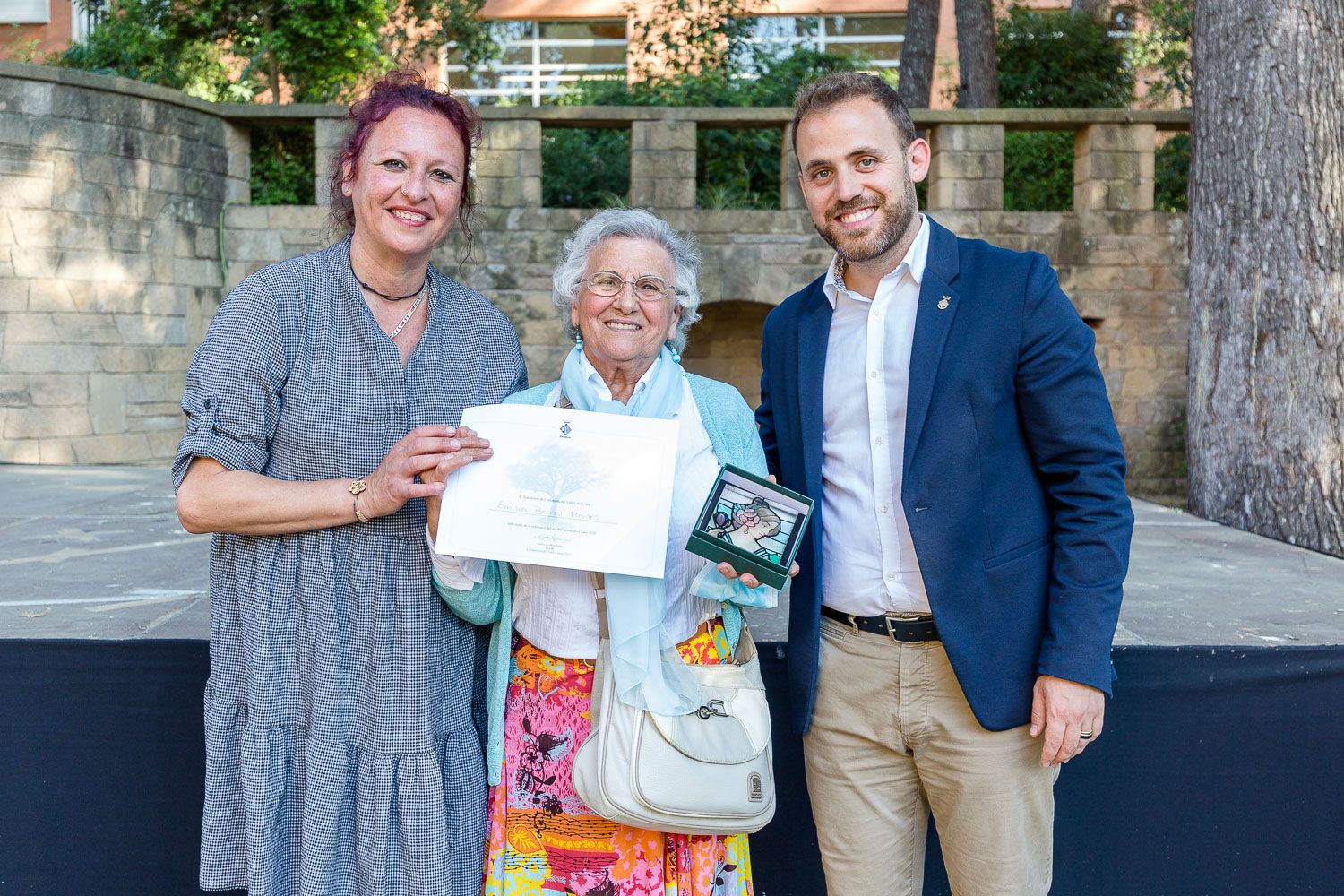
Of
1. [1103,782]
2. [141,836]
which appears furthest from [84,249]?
[1103,782]

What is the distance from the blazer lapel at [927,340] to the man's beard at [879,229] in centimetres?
9

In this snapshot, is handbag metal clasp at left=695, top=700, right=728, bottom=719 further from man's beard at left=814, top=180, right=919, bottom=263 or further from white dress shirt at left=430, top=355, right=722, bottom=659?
man's beard at left=814, top=180, right=919, bottom=263

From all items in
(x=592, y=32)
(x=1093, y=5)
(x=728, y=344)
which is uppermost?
(x=592, y=32)

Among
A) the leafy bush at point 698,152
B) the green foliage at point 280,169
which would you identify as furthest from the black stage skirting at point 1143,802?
the leafy bush at point 698,152

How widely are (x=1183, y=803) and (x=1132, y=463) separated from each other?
840 cm

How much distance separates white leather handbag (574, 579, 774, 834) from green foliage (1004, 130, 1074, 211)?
1122cm

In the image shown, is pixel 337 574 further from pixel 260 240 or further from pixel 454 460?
pixel 260 240

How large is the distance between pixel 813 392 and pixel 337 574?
3.16 ft

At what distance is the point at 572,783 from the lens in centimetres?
203

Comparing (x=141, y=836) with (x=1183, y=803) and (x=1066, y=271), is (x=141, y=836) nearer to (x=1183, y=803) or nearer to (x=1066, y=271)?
(x=1183, y=803)

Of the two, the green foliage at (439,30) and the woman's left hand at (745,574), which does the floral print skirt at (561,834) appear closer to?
the woman's left hand at (745,574)

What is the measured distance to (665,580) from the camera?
2.13m

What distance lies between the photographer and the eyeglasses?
209 centimetres

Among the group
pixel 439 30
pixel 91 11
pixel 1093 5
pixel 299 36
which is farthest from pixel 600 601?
pixel 1093 5
